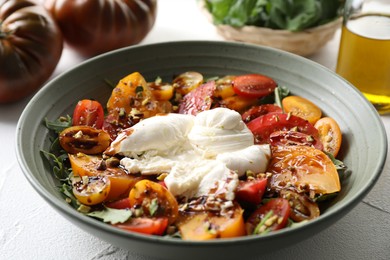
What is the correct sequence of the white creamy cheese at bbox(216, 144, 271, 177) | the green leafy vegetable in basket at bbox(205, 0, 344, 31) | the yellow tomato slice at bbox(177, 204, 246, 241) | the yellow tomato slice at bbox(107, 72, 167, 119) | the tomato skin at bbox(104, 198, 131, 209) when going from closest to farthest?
1. the yellow tomato slice at bbox(177, 204, 246, 241)
2. the tomato skin at bbox(104, 198, 131, 209)
3. the white creamy cheese at bbox(216, 144, 271, 177)
4. the yellow tomato slice at bbox(107, 72, 167, 119)
5. the green leafy vegetable in basket at bbox(205, 0, 344, 31)

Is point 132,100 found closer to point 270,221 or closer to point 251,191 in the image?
point 251,191

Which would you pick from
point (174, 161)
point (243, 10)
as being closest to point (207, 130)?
point (174, 161)

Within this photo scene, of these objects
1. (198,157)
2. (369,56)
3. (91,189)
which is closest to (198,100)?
(198,157)

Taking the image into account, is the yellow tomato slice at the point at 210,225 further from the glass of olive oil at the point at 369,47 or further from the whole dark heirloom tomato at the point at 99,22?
the whole dark heirloom tomato at the point at 99,22

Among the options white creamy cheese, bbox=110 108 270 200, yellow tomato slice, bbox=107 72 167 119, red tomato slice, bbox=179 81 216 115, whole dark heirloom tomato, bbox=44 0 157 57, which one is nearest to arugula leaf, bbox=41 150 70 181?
white creamy cheese, bbox=110 108 270 200

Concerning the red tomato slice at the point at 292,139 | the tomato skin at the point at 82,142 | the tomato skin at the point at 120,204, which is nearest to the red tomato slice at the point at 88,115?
the tomato skin at the point at 82,142

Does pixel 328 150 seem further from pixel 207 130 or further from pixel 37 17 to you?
pixel 37 17

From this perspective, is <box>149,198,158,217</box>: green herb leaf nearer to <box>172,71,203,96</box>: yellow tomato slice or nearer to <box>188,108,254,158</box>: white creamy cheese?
<box>188,108,254,158</box>: white creamy cheese
